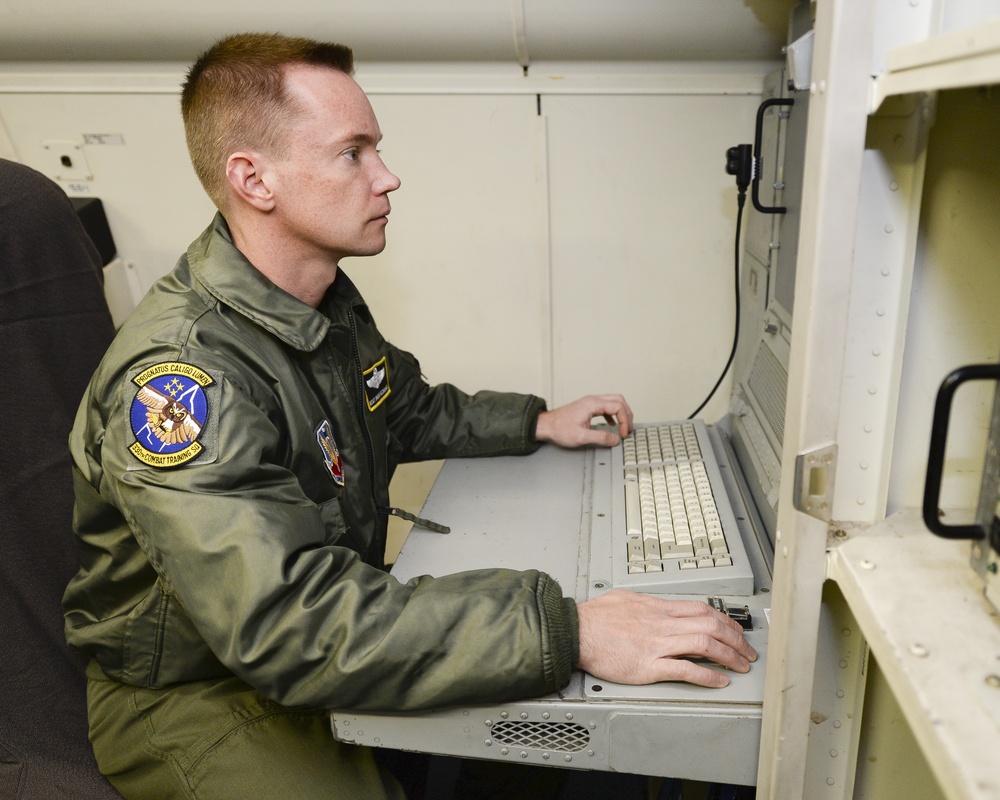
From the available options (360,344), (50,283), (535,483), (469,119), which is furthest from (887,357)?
(469,119)

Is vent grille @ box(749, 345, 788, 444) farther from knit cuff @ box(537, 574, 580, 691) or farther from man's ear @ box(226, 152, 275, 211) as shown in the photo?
man's ear @ box(226, 152, 275, 211)

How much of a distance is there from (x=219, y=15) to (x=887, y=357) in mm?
1446

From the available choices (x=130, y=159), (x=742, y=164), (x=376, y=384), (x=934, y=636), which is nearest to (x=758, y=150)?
(x=742, y=164)

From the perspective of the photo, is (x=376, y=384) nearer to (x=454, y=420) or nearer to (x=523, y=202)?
(x=454, y=420)

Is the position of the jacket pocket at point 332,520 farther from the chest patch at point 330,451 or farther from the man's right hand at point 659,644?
the man's right hand at point 659,644

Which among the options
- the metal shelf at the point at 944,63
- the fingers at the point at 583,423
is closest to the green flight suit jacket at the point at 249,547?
the fingers at the point at 583,423

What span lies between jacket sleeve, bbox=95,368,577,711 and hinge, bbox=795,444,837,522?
0.32m

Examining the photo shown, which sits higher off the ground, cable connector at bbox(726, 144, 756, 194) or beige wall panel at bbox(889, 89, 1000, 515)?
cable connector at bbox(726, 144, 756, 194)

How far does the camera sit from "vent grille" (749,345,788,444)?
1.12 meters

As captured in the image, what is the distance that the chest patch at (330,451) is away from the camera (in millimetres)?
1030

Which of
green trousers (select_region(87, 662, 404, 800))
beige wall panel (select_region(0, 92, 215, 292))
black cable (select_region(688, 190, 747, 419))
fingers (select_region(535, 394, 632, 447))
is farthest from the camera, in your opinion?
beige wall panel (select_region(0, 92, 215, 292))

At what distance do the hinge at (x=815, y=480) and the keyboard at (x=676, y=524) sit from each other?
35cm

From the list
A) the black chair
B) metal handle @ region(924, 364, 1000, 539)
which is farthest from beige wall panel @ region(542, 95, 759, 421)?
metal handle @ region(924, 364, 1000, 539)

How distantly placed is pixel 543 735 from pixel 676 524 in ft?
1.20
